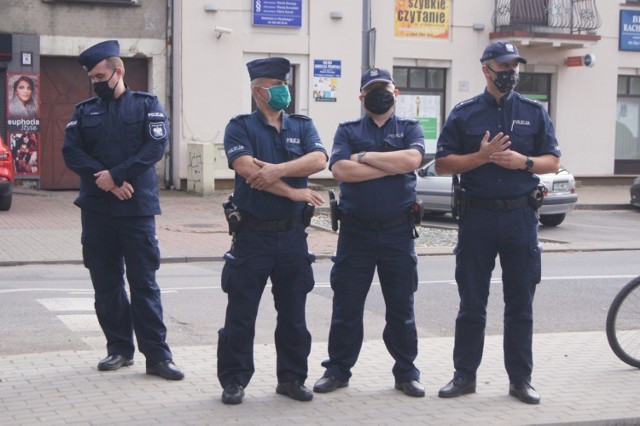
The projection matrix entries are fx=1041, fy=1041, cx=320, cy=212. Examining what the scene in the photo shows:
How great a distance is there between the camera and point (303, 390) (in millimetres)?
6438

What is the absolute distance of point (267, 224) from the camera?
6328mm

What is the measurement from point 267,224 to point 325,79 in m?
19.3

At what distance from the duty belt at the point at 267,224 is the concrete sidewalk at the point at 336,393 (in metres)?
1.06

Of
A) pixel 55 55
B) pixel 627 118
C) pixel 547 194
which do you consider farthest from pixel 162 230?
pixel 627 118

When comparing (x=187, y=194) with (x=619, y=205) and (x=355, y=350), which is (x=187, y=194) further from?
(x=355, y=350)

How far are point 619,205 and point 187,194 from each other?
32.8ft

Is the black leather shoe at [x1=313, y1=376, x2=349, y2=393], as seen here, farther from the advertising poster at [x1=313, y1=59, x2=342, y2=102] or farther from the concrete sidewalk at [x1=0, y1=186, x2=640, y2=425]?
the advertising poster at [x1=313, y1=59, x2=342, y2=102]

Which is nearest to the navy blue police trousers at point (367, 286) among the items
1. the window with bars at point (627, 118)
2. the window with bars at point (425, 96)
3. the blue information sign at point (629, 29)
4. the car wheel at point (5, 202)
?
the car wheel at point (5, 202)

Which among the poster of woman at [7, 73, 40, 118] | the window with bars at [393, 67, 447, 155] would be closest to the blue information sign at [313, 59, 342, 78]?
the window with bars at [393, 67, 447, 155]

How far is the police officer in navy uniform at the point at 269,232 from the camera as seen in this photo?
631 centimetres

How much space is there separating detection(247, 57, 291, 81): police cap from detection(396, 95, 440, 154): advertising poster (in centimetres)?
2012

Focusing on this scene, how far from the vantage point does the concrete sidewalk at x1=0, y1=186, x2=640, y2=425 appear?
6039 millimetres

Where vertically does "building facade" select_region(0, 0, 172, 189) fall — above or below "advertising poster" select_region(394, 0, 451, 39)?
below

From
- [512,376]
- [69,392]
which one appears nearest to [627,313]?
[512,376]
